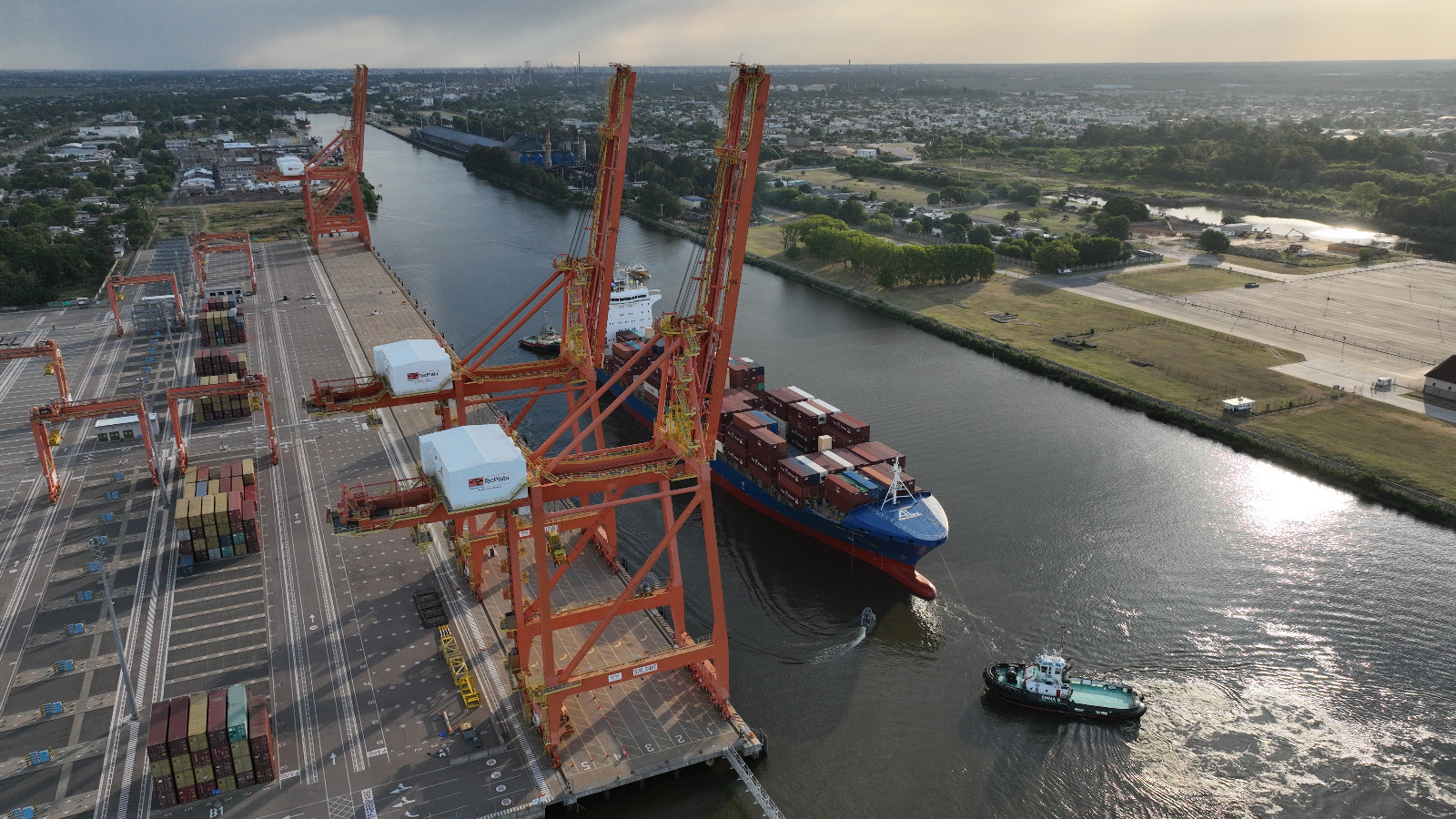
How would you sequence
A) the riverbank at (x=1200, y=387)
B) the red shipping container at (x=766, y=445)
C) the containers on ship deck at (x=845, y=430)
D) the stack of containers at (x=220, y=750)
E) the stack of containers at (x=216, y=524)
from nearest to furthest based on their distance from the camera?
the stack of containers at (x=220, y=750) < the stack of containers at (x=216, y=524) < the red shipping container at (x=766, y=445) < the containers on ship deck at (x=845, y=430) < the riverbank at (x=1200, y=387)

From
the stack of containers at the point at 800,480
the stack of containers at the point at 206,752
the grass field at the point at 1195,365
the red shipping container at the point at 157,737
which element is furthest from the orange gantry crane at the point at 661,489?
the grass field at the point at 1195,365

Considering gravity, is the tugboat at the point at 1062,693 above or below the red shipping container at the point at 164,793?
above

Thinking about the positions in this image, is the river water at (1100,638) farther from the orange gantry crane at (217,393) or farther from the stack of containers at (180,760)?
the orange gantry crane at (217,393)

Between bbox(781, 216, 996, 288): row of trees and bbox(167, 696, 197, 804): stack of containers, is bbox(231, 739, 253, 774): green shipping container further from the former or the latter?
bbox(781, 216, 996, 288): row of trees

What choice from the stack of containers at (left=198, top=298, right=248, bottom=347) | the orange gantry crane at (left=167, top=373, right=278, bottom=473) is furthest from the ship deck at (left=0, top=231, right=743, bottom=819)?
the stack of containers at (left=198, top=298, right=248, bottom=347)

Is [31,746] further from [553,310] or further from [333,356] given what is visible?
[553,310]

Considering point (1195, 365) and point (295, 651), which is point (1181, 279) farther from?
point (295, 651)
